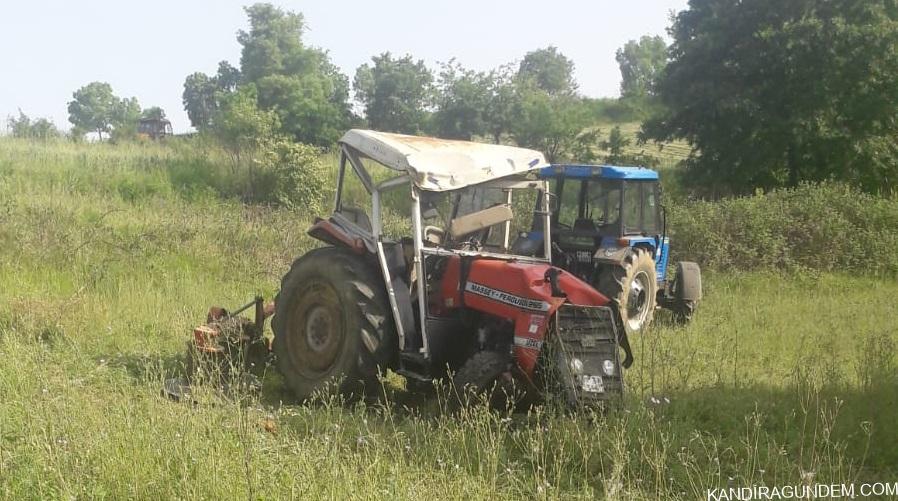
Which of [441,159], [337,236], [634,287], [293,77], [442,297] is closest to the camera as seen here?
[441,159]

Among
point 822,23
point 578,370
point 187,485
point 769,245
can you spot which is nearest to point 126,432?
point 187,485

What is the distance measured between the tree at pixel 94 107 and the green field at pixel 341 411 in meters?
81.5

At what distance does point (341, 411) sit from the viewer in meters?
5.09

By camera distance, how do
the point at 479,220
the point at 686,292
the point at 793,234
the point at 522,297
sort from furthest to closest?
the point at 793,234, the point at 686,292, the point at 479,220, the point at 522,297

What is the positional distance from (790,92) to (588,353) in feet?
53.9

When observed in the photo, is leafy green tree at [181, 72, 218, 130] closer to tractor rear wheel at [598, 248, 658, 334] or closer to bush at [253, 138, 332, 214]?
bush at [253, 138, 332, 214]

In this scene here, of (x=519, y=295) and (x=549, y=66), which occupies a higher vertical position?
(x=549, y=66)

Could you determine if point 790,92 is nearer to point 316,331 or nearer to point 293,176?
point 293,176

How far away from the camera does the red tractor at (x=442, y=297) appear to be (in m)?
Answer: 5.21

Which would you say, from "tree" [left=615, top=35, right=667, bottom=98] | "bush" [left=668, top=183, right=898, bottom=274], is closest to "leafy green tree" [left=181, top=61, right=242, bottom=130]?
"tree" [left=615, top=35, right=667, bottom=98]

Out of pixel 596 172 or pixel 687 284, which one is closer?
pixel 596 172

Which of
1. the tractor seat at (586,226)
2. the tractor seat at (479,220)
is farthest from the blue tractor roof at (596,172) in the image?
the tractor seat at (479,220)

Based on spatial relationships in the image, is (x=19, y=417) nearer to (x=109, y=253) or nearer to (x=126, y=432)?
(x=126, y=432)

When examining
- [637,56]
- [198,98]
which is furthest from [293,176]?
[637,56]
